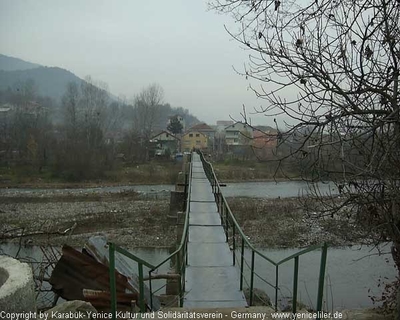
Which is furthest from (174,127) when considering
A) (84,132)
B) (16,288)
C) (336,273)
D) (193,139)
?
(16,288)

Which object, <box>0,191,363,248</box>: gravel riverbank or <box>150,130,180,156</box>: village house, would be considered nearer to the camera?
<box>0,191,363,248</box>: gravel riverbank

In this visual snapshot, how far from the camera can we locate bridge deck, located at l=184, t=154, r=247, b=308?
5.98 meters

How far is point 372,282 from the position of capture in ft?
47.4

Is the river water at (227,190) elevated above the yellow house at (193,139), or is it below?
below

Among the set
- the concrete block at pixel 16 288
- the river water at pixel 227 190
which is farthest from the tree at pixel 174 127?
the concrete block at pixel 16 288

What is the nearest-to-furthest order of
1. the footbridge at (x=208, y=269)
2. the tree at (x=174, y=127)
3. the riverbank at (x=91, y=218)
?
the footbridge at (x=208, y=269) → the riverbank at (x=91, y=218) → the tree at (x=174, y=127)

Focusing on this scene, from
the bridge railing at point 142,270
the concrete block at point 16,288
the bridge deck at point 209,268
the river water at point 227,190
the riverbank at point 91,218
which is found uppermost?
the concrete block at point 16,288

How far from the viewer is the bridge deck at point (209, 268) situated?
598 centimetres

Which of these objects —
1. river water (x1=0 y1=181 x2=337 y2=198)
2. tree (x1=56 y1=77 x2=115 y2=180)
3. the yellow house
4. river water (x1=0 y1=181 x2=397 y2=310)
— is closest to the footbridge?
river water (x1=0 y1=181 x2=397 y2=310)

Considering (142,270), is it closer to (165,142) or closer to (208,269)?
(208,269)

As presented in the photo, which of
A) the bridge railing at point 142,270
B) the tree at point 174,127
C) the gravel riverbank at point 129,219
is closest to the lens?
the bridge railing at point 142,270

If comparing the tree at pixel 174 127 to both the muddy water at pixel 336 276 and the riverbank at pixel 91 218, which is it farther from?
the muddy water at pixel 336 276

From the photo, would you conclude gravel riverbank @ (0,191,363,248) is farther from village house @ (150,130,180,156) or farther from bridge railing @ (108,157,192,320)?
village house @ (150,130,180,156)

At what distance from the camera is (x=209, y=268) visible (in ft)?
23.9
